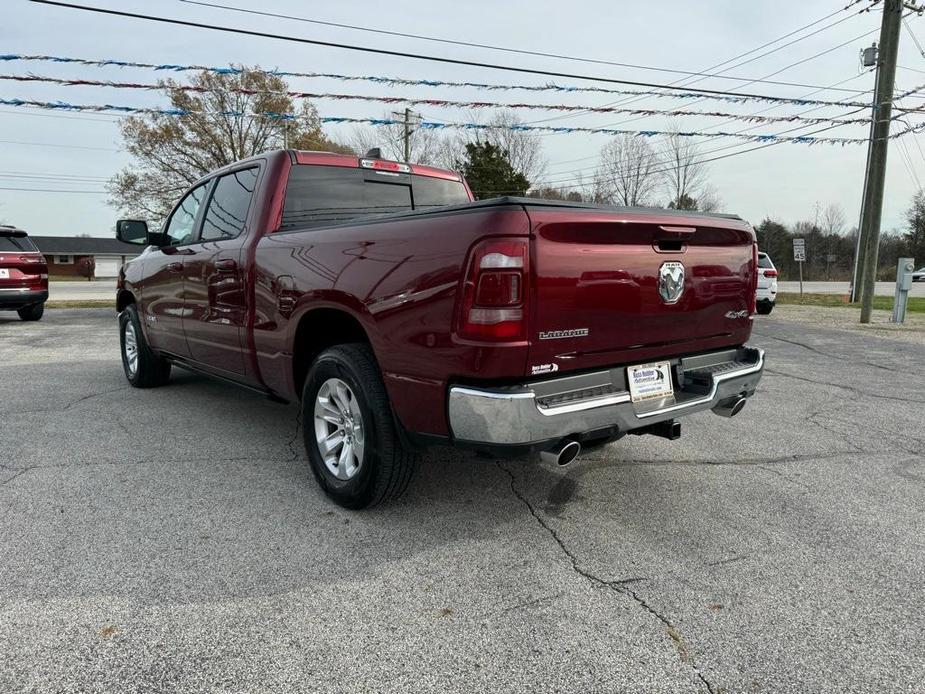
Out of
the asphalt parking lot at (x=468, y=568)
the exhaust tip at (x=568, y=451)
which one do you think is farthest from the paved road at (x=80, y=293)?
the exhaust tip at (x=568, y=451)

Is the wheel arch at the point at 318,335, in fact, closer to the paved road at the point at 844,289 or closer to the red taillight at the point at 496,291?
the red taillight at the point at 496,291

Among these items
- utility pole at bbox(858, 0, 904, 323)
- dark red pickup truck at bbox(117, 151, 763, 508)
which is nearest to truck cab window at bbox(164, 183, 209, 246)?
dark red pickup truck at bbox(117, 151, 763, 508)

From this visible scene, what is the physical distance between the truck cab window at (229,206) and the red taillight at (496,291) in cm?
223

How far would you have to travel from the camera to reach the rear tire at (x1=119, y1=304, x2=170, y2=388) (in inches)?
237

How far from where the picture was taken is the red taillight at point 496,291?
94.6 inches

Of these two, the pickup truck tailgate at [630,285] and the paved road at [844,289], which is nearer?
the pickup truck tailgate at [630,285]

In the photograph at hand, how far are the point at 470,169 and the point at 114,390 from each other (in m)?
29.6

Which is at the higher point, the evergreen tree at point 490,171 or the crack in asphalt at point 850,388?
the evergreen tree at point 490,171

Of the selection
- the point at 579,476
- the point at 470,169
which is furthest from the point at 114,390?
the point at 470,169

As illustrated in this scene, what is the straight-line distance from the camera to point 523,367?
249 centimetres

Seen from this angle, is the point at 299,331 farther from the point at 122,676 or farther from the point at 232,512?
the point at 122,676

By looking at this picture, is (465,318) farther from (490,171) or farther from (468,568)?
(490,171)

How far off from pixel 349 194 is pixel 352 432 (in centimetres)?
183

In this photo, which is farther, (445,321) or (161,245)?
(161,245)
